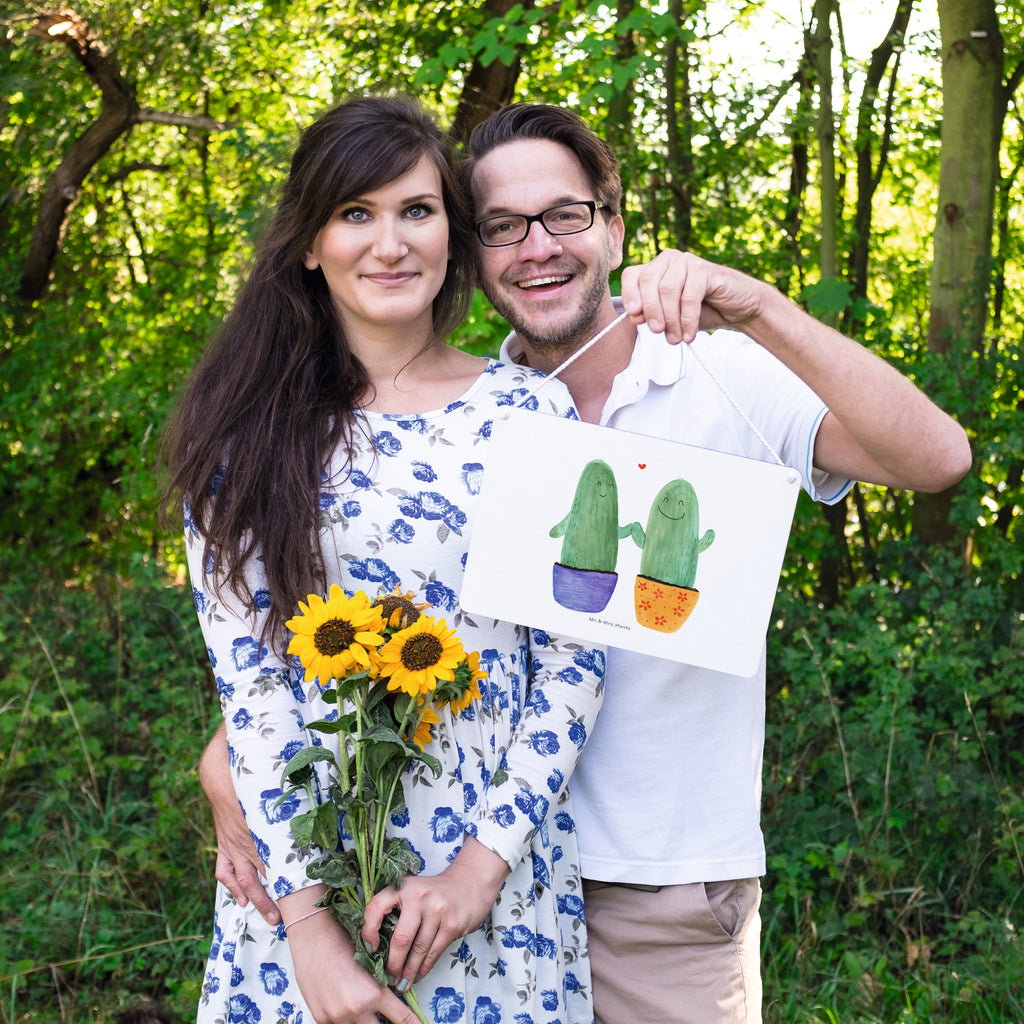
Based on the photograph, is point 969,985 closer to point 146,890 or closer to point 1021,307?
point 146,890

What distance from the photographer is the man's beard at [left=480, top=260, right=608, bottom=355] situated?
2.13 meters

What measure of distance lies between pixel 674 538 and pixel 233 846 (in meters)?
0.96

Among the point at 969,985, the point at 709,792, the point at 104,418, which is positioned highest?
the point at 104,418

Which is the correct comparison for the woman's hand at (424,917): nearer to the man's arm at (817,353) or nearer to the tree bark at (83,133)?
the man's arm at (817,353)

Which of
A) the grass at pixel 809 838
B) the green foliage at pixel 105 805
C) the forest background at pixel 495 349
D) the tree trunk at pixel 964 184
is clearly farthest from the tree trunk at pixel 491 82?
the grass at pixel 809 838

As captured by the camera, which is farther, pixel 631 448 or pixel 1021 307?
pixel 1021 307

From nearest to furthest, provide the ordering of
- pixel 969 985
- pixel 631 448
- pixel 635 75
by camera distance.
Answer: pixel 631 448 → pixel 969 985 → pixel 635 75

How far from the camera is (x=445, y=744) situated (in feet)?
5.91

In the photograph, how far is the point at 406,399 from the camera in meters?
1.96

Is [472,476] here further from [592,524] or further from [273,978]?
[273,978]

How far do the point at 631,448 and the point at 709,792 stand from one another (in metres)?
0.71

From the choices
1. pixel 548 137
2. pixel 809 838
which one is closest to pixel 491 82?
pixel 548 137

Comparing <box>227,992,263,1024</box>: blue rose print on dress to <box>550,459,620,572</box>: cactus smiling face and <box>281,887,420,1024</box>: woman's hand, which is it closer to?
<box>281,887,420,1024</box>: woman's hand

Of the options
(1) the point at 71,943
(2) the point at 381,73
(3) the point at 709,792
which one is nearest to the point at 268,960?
(3) the point at 709,792
